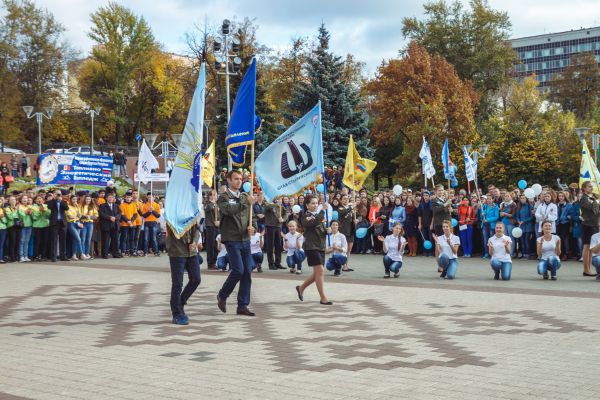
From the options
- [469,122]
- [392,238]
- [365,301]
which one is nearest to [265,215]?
[392,238]

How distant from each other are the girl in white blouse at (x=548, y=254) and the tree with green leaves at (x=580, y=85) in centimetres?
6899

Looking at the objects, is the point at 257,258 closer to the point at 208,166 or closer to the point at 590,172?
the point at 208,166

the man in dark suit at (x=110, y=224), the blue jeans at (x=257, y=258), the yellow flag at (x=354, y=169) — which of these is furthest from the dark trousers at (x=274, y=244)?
the man in dark suit at (x=110, y=224)

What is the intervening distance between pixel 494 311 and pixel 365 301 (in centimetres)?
218

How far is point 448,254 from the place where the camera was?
16172 mm

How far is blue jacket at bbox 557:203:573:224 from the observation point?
1947cm

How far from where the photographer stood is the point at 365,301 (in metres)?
12.5

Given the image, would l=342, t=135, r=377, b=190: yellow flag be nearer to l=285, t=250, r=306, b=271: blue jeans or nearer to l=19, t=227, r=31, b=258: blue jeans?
l=285, t=250, r=306, b=271: blue jeans

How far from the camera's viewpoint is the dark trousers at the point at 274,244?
18.6m

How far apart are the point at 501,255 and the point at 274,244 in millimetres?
5680

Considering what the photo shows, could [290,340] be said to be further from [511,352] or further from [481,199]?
[481,199]

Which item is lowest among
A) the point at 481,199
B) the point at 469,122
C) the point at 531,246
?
the point at 531,246

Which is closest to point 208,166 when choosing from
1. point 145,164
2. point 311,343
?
point 145,164

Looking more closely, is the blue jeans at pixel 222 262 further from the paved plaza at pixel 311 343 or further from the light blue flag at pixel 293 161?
the light blue flag at pixel 293 161
